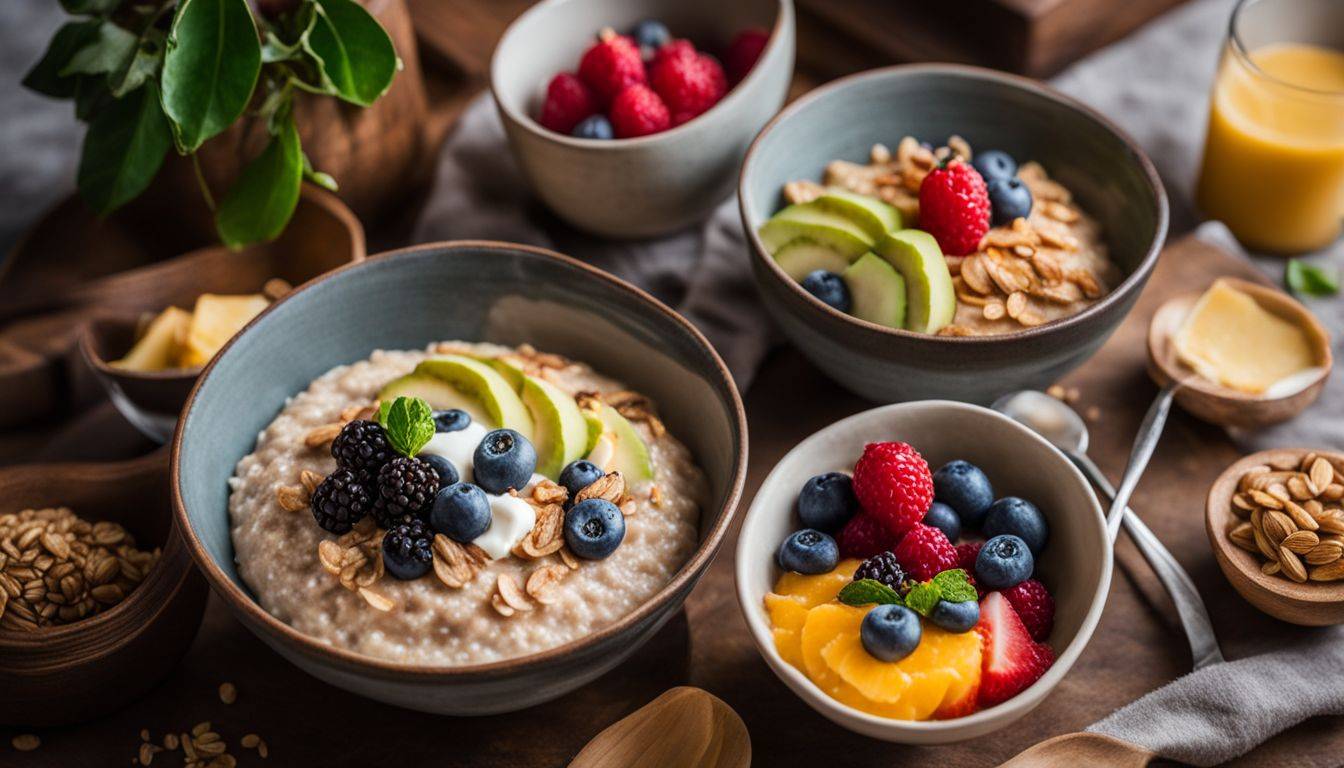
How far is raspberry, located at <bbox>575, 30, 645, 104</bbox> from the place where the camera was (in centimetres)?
272

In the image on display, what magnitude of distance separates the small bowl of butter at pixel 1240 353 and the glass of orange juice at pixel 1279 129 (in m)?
0.31

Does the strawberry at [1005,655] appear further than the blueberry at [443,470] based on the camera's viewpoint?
No

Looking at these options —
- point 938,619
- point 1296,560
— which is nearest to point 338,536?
point 938,619

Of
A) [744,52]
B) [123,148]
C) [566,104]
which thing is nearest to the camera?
[123,148]

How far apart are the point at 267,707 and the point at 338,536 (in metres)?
0.37

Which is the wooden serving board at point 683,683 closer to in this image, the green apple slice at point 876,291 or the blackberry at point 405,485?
the blackberry at point 405,485

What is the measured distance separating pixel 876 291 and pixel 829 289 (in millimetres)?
90

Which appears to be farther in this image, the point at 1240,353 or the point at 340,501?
the point at 1240,353

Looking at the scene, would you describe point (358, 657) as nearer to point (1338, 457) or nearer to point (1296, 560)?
point (1296, 560)

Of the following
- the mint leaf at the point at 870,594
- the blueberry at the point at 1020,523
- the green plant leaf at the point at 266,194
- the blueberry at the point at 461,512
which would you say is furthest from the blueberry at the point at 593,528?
the green plant leaf at the point at 266,194

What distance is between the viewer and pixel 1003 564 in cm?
193

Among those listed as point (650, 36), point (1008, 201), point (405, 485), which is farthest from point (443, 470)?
point (650, 36)

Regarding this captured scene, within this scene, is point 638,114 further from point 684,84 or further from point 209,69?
point 209,69

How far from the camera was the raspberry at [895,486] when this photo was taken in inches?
77.0
